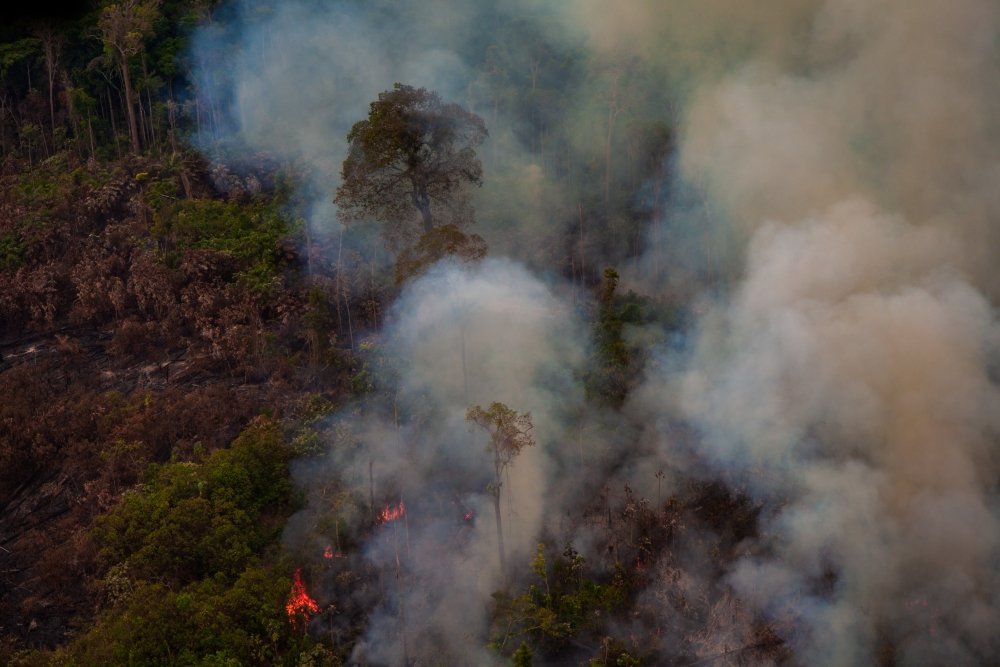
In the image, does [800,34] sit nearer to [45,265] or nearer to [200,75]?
[200,75]

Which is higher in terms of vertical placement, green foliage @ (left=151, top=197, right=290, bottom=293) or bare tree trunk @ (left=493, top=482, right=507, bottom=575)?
green foliage @ (left=151, top=197, right=290, bottom=293)

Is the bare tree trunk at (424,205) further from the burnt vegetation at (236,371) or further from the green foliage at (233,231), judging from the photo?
the green foliage at (233,231)

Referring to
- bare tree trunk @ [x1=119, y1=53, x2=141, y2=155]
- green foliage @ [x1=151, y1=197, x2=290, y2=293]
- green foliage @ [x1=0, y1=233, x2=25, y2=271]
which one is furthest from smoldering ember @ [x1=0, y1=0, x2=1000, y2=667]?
bare tree trunk @ [x1=119, y1=53, x2=141, y2=155]

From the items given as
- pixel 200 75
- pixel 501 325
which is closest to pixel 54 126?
pixel 200 75

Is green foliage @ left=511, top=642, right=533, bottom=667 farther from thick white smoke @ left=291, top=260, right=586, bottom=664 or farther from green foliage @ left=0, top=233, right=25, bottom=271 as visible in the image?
green foliage @ left=0, top=233, right=25, bottom=271

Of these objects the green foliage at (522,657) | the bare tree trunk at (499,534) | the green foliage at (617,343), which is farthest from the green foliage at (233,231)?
the green foliage at (522,657)

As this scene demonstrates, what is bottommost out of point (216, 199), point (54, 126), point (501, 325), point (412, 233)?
point (501, 325)
